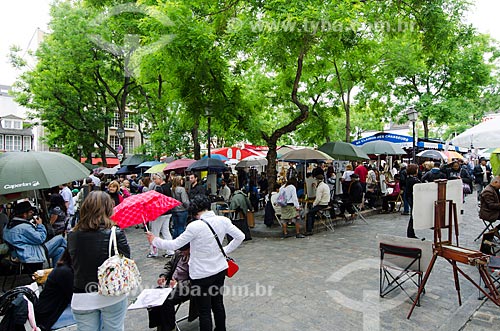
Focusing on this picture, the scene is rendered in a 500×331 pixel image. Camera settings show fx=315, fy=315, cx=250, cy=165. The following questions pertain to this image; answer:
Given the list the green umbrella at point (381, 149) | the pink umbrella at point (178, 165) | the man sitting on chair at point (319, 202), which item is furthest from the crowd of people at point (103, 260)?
the green umbrella at point (381, 149)

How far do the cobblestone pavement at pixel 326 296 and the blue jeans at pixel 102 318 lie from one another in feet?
4.36

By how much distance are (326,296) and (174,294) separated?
98.5 inches

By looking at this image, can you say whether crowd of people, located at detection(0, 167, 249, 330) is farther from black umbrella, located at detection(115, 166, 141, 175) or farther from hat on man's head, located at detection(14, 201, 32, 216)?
black umbrella, located at detection(115, 166, 141, 175)

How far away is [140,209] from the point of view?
155 inches

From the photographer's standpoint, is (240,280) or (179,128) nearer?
(240,280)

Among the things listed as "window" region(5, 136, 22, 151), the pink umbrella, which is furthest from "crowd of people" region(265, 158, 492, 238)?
"window" region(5, 136, 22, 151)

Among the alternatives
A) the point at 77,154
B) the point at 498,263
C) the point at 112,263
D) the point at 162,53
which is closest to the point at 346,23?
the point at 162,53

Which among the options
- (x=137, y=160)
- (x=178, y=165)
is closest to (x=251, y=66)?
(x=178, y=165)

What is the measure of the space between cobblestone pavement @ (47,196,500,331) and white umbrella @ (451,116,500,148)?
241cm

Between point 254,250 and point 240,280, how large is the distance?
2.09 metres

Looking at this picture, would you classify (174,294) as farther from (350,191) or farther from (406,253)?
(350,191)

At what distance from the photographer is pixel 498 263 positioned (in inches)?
176

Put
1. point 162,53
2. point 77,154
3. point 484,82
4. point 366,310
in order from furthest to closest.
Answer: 1. point 77,154
2. point 484,82
3. point 162,53
4. point 366,310

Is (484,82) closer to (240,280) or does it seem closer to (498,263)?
(498,263)
